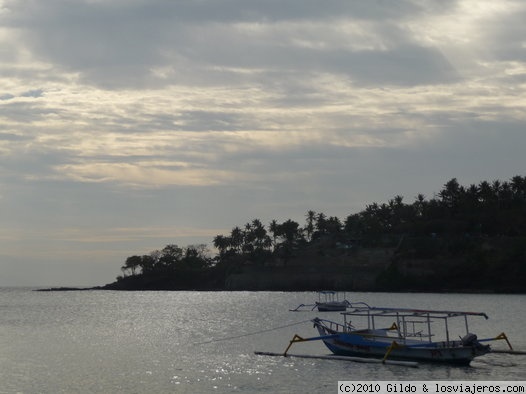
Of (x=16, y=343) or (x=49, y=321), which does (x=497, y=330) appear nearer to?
(x=16, y=343)

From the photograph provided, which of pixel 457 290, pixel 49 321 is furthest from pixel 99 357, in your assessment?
pixel 457 290

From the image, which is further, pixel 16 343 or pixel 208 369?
pixel 16 343

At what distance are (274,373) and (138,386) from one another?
9078 millimetres

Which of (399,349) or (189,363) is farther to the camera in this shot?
(189,363)

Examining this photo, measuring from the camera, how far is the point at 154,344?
2891 inches

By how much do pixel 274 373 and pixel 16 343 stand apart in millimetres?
35798

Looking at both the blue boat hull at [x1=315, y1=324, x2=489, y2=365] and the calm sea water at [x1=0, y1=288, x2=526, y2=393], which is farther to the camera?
the blue boat hull at [x1=315, y1=324, x2=489, y2=365]

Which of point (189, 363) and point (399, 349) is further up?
point (399, 349)

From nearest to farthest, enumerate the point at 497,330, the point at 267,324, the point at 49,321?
the point at 497,330
the point at 267,324
the point at 49,321

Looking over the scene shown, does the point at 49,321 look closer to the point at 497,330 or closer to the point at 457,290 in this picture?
the point at 497,330

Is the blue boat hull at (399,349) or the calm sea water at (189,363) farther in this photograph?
the blue boat hull at (399,349)

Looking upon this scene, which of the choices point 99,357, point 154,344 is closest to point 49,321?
point 154,344

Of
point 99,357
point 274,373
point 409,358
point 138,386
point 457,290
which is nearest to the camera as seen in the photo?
point 138,386

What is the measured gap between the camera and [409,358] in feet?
182
